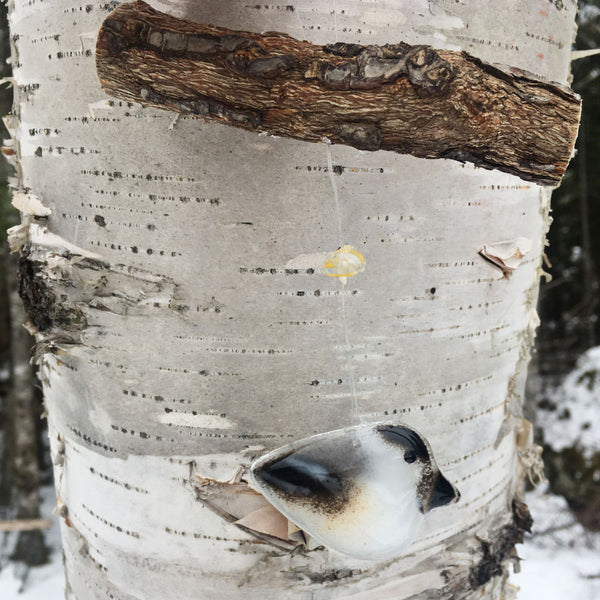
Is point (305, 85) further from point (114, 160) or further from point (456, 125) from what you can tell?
point (114, 160)

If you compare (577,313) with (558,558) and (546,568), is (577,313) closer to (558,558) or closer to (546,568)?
(558,558)

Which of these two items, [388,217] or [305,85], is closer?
[305,85]


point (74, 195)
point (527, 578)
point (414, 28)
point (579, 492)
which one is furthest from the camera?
point (579, 492)

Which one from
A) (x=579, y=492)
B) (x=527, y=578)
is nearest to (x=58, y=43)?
(x=527, y=578)

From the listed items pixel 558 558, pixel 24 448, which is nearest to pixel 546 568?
pixel 558 558

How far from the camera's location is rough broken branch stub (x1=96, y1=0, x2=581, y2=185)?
0.61 metres

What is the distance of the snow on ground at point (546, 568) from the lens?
11.4ft

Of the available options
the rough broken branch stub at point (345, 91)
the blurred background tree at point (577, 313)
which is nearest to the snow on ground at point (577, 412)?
the blurred background tree at point (577, 313)

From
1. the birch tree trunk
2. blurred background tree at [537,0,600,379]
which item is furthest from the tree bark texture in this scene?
blurred background tree at [537,0,600,379]

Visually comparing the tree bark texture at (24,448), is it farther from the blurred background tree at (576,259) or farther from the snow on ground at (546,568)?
the blurred background tree at (576,259)

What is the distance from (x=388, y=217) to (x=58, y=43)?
552 mm

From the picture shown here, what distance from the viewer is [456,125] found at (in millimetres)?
652

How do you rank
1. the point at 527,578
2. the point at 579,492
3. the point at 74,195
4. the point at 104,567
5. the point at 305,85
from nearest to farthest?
the point at 305,85
the point at 74,195
the point at 104,567
the point at 527,578
the point at 579,492

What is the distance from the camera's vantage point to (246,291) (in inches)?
→ 31.8
